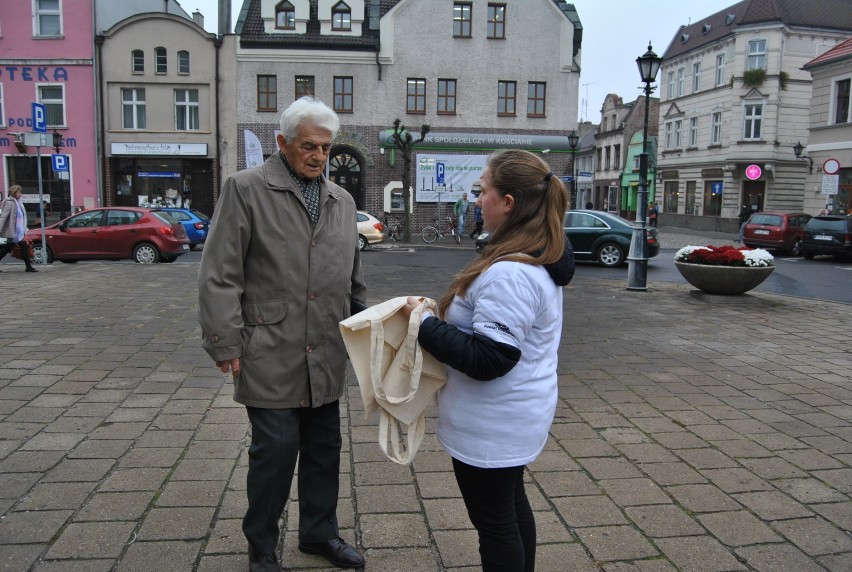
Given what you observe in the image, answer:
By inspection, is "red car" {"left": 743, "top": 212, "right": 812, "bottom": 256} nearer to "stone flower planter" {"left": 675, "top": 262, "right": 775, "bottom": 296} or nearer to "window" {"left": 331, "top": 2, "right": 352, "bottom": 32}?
"stone flower planter" {"left": 675, "top": 262, "right": 775, "bottom": 296}

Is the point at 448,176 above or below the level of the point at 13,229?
above

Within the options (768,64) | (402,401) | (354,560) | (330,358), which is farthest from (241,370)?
(768,64)

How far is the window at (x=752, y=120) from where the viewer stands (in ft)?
135

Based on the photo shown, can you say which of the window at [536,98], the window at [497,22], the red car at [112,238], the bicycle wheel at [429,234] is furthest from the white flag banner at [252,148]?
the window at [536,98]

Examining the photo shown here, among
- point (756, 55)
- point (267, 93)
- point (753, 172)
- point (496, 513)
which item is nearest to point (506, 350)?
point (496, 513)

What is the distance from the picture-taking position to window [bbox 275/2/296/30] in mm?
31969

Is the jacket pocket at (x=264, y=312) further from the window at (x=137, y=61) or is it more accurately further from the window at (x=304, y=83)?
the window at (x=137, y=61)

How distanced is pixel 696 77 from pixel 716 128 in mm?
4440

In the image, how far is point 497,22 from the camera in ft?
106

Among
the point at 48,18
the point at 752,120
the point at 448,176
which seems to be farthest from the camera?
the point at 752,120

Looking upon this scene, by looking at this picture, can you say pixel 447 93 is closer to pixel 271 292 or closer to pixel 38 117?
pixel 38 117

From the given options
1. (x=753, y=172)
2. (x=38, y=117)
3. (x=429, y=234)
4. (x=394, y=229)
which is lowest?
(x=429, y=234)

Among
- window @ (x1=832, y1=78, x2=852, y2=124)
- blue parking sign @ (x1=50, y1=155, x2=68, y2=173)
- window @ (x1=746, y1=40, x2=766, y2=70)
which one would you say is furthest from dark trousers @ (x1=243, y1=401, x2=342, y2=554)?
window @ (x1=746, y1=40, x2=766, y2=70)

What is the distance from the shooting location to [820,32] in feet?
132
